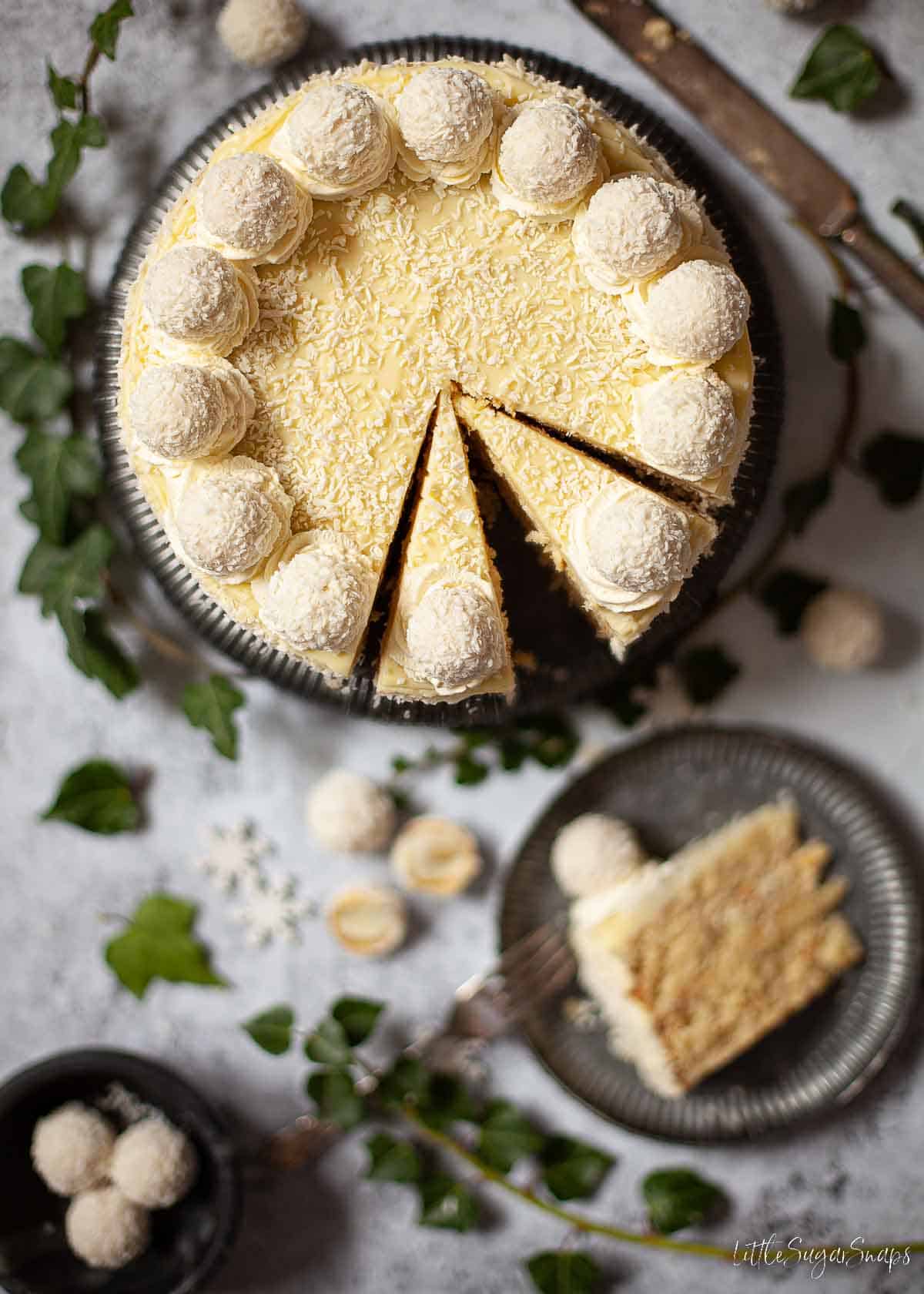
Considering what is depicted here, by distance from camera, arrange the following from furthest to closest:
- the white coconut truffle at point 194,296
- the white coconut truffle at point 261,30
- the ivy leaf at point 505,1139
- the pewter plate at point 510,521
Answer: the ivy leaf at point 505,1139 < the white coconut truffle at point 261,30 < the pewter plate at point 510,521 < the white coconut truffle at point 194,296

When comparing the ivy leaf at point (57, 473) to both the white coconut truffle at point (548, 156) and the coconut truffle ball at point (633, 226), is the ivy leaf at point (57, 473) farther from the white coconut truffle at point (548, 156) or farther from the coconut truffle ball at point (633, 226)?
the coconut truffle ball at point (633, 226)

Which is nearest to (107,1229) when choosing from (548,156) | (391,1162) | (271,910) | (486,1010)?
(391,1162)

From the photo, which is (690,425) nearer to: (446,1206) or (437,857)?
(437,857)

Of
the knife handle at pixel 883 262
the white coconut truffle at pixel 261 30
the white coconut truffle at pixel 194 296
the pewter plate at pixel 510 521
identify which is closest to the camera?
the white coconut truffle at pixel 194 296

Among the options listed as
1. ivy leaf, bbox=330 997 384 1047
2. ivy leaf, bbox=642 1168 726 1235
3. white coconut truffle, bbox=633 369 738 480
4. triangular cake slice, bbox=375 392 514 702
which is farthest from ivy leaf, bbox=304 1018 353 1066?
white coconut truffle, bbox=633 369 738 480

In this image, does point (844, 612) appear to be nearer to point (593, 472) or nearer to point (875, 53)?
point (593, 472)

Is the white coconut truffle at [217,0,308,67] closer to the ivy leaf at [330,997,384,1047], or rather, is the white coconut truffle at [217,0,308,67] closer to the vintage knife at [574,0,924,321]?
the vintage knife at [574,0,924,321]

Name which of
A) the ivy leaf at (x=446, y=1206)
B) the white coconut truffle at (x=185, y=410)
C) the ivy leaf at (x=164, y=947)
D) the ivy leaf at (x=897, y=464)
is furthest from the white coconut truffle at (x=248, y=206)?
the ivy leaf at (x=446, y=1206)
